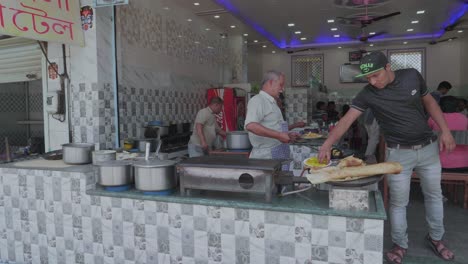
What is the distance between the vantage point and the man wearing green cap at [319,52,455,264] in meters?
2.51

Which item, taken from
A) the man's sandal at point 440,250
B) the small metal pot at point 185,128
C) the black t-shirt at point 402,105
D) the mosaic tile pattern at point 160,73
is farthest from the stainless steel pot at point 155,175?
the small metal pot at point 185,128

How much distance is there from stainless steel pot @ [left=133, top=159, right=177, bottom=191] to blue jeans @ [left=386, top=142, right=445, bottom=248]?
156cm

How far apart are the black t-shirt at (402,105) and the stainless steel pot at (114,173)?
1637mm

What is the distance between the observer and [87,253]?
2.55 m

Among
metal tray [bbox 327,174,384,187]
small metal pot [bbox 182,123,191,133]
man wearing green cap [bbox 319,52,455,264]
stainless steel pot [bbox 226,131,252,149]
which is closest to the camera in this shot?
metal tray [bbox 327,174,384,187]

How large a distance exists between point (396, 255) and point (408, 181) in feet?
1.77

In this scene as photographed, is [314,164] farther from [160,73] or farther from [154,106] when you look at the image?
[160,73]

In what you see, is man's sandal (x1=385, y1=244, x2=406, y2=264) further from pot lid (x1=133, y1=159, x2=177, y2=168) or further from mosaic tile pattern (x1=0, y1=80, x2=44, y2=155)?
mosaic tile pattern (x1=0, y1=80, x2=44, y2=155)

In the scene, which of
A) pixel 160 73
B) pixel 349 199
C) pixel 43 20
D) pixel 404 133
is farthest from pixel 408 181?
pixel 160 73

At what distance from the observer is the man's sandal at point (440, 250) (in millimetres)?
2717

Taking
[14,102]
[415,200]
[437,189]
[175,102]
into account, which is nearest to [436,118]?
[437,189]

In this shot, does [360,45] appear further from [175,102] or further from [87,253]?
[87,253]

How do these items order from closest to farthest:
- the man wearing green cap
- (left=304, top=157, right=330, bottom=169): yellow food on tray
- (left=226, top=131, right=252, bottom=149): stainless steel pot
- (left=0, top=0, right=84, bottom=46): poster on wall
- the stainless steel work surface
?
1. the stainless steel work surface
2. (left=304, top=157, right=330, bottom=169): yellow food on tray
3. the man wearing green cap
4. (left=0, top=0, right=84, bottom=46): poster on wall
5. (left=226, top=131, right=252, bottom=149): stainless steel pot

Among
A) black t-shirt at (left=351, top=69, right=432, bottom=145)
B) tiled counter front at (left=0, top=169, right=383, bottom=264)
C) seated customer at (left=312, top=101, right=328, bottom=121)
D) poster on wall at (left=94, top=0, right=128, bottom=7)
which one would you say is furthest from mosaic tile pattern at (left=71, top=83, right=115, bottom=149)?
seated customer at (left=312, top=101, right=328, bottom=121)
